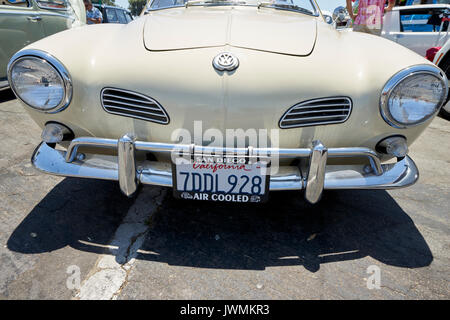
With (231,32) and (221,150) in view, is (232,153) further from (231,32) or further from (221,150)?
(231,32)

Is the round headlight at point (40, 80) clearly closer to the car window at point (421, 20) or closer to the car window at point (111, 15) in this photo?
the car window at point (421, 20)

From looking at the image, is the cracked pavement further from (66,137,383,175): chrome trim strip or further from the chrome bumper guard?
(66,137,383,175): chrome trim strip

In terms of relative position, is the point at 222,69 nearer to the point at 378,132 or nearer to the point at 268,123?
the point at 268,123

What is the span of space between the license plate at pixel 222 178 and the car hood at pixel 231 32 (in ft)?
1.97

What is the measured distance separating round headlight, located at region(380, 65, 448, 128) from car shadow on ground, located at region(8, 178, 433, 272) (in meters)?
0.74

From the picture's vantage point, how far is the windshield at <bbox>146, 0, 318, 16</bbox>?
93.0 inches

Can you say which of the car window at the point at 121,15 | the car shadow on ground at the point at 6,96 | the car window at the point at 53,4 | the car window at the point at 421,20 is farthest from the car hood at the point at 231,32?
the car window at the point at 121,15

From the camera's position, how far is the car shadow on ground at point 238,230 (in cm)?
167

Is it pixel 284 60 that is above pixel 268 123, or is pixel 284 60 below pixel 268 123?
above

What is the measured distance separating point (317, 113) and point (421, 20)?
5.62 m

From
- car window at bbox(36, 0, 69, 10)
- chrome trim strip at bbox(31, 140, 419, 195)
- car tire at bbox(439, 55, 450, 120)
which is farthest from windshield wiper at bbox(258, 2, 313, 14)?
car window at bbox(36, 0, 69, 10)

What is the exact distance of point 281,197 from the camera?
2248 mm

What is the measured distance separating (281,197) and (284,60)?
1.06 meters
